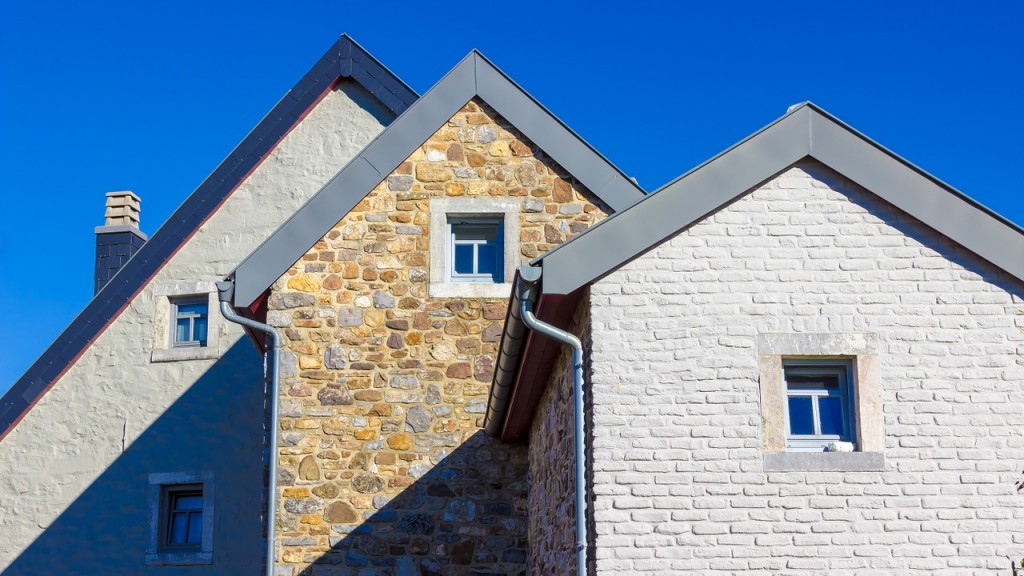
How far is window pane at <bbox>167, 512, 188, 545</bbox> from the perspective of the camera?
654 inches

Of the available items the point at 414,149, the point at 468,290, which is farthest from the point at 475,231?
the point at 414,149

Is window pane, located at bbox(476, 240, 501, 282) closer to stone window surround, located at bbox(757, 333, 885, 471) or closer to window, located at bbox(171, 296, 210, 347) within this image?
stone window surround, located at bbox(757, 333, 885, 471)

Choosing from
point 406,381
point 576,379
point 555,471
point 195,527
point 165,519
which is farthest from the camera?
point 165,519

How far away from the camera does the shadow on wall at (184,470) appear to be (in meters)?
16.3

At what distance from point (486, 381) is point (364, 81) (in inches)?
198

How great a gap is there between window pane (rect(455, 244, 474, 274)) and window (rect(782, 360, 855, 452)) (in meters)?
5.11

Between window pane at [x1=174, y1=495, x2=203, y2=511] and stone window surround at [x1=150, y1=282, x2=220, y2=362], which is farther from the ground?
stone window surround at [x1=150, y1=282, x2=220, y2=362]

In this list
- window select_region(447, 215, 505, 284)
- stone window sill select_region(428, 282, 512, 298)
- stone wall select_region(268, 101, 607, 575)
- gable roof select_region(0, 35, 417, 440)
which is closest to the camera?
stone wall select_region(268, 101, 607, 575)

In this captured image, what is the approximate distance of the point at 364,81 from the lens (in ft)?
53.6

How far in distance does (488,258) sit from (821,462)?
5520mm

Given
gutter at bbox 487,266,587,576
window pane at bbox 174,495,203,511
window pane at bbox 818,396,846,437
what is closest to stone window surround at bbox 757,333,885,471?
window pane at bbox 818,396,846,437

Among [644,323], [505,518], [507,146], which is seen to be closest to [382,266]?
[507,146]

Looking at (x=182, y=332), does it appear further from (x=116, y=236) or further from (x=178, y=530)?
(x=116, y=236)

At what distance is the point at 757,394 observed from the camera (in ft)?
27.8
